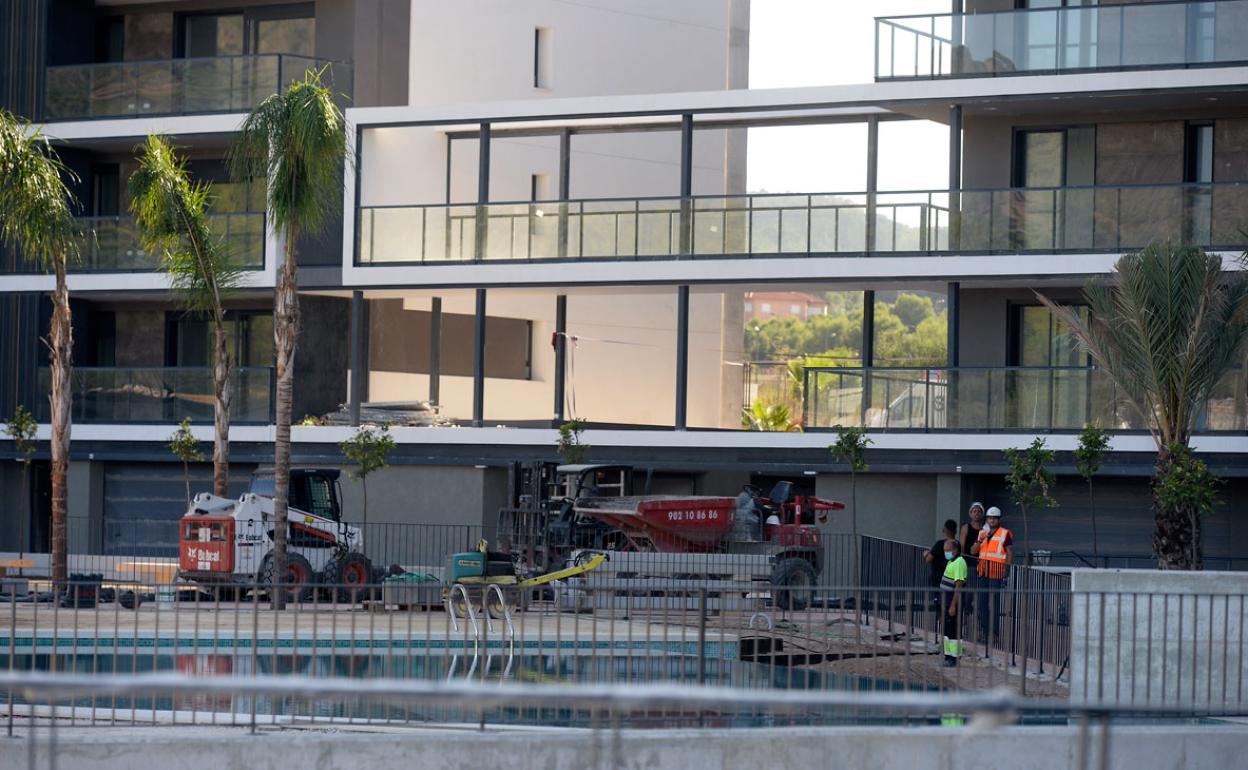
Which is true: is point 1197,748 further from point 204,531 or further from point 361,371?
point 361,371

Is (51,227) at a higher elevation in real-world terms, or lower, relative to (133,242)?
lower

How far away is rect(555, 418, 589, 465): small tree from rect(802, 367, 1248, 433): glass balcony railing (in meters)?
4.22

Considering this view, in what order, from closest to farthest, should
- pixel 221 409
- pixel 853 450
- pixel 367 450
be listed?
pixel 853 450
pixel 221 409
pixel 367 450

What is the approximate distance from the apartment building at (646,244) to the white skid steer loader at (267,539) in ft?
18.9

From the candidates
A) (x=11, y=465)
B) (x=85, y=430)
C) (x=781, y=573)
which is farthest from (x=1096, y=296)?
(x=11, y=465)

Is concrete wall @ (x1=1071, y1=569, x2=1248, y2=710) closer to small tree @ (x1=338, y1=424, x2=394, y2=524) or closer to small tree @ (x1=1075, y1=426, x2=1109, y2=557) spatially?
small tree @ (x1=1075, y1=426, x2=1109, y2=557)

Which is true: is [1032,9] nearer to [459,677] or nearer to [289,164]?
[289,164]

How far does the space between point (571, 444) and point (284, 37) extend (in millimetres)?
12148

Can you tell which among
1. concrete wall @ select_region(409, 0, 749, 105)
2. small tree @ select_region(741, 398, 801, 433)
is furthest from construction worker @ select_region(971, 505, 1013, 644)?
small tree @ select_region(741, 398, 801, 433)

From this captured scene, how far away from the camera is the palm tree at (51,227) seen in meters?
28.2

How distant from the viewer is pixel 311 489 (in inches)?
1168

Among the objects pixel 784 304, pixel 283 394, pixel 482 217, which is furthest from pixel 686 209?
pixel 784 304

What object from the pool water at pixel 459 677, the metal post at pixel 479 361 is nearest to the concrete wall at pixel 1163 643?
the pool water at pixel 459 677

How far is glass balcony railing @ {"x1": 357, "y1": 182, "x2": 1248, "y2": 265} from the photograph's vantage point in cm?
2984
